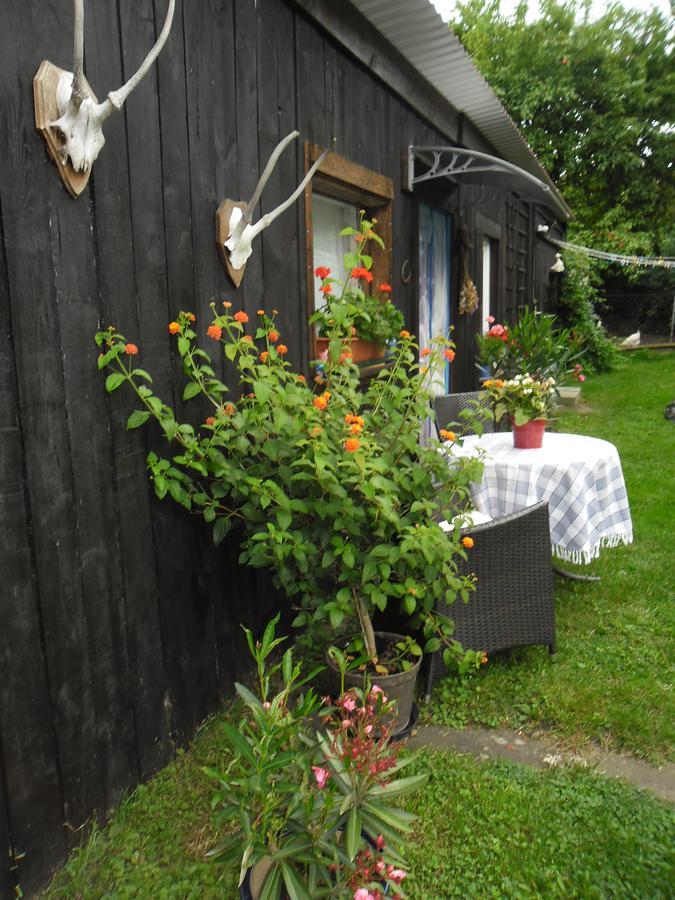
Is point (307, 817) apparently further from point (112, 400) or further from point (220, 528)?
→ point (112, 400)

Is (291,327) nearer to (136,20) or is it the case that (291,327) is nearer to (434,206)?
(136,20)

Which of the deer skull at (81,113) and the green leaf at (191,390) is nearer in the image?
the deer skull at (81,113)

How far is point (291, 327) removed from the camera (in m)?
3.12

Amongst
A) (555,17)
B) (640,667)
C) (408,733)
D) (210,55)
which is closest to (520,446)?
(640,667)

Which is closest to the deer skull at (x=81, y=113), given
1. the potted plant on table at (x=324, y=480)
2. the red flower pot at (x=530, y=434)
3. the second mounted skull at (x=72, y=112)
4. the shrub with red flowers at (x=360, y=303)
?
the second mounted skull at (x=72, y=112)

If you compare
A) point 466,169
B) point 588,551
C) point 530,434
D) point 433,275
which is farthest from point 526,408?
point 433,275

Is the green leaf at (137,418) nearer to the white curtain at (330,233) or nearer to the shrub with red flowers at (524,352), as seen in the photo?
the white curtain at (330,233)

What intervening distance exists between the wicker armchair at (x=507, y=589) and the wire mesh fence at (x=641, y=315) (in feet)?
54.1

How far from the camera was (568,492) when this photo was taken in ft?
10.3

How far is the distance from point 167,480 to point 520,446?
1.95 meters

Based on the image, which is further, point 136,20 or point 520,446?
point 520,446

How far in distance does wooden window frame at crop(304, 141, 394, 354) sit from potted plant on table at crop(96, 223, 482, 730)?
882mm

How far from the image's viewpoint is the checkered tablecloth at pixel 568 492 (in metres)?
3.15

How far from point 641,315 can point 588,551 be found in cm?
1677
